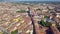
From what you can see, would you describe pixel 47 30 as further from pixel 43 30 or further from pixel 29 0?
pixel 29 0

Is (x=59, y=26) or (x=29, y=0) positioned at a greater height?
(x=59, y=26)

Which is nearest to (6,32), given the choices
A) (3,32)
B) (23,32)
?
(3,32)

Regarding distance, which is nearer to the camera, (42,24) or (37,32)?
(37,32)

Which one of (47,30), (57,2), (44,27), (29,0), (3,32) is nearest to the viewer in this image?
(3,32)

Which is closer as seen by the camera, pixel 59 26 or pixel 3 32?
pixel 3 32

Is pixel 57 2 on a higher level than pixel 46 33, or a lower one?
lower

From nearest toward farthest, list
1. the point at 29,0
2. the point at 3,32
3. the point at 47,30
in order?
the point at 3,32
the point at 47,30
the point at 29,0

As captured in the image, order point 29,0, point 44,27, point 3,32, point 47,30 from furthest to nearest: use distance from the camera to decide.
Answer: point 29,0, point 44,27, point 47,30, point 3,32

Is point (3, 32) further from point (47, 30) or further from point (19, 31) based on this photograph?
point (47, 30)

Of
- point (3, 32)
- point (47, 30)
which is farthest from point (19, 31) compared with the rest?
point (47, 30)
